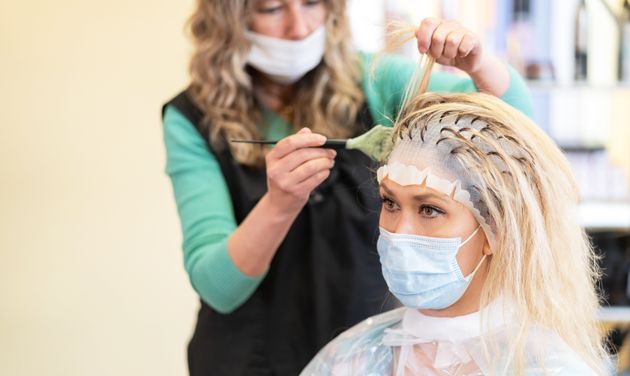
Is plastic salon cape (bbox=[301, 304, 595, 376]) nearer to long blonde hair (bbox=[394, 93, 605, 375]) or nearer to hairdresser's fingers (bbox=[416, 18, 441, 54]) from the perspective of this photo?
long blonde hair (bbox=[394, 93, 605, 375])

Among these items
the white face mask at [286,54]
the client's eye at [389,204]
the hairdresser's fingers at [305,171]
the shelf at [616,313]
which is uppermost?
the white face mask at [286,54]

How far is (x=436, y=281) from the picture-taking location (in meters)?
1.10

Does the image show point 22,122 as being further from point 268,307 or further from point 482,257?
point 482,257

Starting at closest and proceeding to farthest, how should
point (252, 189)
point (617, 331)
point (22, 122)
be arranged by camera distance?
point (252, 189) → point (22, 122) → point (617, 331)

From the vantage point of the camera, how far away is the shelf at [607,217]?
2.60 meters

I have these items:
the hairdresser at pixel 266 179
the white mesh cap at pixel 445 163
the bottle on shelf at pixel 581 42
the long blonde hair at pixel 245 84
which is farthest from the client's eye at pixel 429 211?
the bottle on shelf at pixel 581 42

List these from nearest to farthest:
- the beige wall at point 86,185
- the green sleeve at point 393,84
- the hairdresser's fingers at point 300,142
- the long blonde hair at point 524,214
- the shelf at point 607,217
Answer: the long blonde hair at point 524,214
the hairdresser's fingers at point 300,142
the green sleeve at point 393,84
the beige wall at point 86,185
the shelf at point 607,217

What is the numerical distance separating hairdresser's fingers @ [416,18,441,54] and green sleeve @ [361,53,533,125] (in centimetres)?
17

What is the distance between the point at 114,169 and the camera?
8.45 feet

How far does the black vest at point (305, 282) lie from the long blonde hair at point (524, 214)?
303 mm

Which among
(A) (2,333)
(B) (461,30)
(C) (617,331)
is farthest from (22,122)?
(C) (617,331)

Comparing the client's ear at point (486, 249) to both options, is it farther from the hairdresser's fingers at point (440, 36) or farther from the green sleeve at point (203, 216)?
the green sleeve at point (203, 216)

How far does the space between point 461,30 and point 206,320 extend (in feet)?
2.41

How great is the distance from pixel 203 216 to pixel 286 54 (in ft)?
1.08
